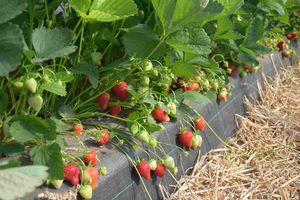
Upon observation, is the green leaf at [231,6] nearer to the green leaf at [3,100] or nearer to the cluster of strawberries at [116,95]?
the cluster of strawberries at [116,95]

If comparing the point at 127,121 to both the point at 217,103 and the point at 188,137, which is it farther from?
the point at 217,103

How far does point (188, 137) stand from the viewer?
1729 millimetres

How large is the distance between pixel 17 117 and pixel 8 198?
1.51 ft

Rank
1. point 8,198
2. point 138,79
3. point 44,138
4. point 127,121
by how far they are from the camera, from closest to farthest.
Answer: point 8,198 < point 44,138 < point 127,121 < point 138,79

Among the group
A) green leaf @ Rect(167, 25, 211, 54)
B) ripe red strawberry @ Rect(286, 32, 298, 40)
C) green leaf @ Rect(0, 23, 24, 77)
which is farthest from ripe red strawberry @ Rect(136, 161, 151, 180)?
ripe red strawberry @ Rect(286, 32, 298, 40)

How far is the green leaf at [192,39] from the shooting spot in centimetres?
140

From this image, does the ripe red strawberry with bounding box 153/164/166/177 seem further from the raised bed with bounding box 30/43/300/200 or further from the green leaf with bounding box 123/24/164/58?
the green leaf with bounding box 123/24/164/58

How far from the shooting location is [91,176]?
47.5 inches

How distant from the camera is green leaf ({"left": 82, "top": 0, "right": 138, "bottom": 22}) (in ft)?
4.08

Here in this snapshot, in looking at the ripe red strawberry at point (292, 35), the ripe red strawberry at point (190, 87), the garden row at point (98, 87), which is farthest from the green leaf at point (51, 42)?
the ripe red strawberry at point (292, 35)

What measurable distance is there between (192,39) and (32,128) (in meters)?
0.51

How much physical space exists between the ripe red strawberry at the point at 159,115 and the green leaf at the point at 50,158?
582mm

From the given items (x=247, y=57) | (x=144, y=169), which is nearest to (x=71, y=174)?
(x=144, y=169)

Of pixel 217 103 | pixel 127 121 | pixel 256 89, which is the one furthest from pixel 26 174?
pixel 256 89
